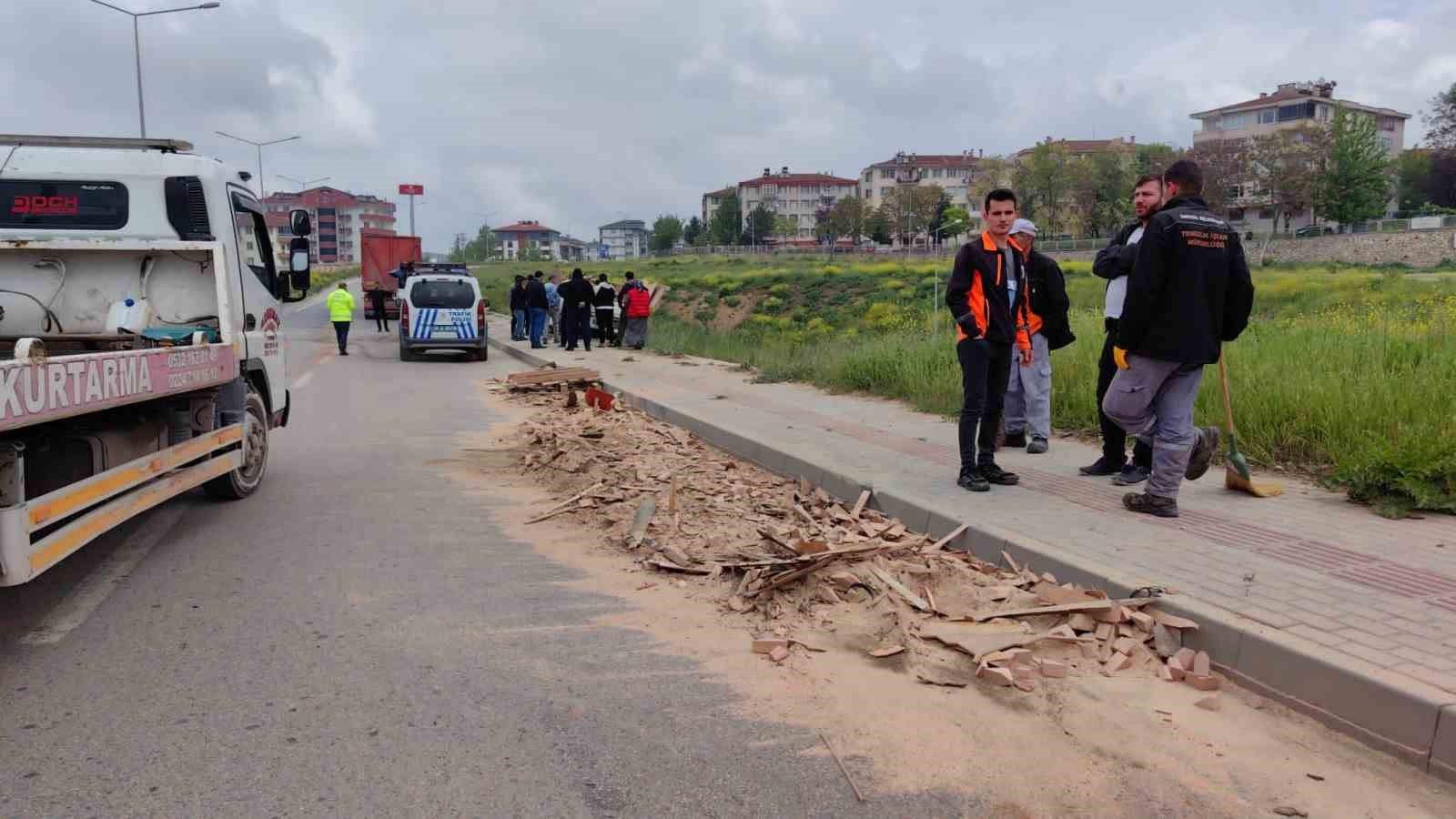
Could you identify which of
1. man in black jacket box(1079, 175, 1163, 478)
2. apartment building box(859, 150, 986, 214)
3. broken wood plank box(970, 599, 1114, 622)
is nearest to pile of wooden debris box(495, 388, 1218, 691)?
broken wood plank box(970, 599, 1114, 622)

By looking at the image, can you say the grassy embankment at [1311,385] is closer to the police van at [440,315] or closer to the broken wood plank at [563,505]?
the broken wood plank at [563,505]

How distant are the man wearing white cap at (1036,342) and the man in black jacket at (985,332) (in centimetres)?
98

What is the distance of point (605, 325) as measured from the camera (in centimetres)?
2367

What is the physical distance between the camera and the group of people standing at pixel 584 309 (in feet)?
71.6

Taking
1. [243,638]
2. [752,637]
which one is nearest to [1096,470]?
[752,637]

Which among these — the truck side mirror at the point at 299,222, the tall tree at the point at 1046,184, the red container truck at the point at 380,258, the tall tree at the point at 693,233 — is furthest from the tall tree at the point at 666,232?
the truck side mirror at the point at 299,222

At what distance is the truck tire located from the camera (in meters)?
7.16

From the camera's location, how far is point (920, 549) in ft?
18.2

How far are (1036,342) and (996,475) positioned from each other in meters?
1.94

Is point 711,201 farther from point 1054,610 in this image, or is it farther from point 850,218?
point 1054,610

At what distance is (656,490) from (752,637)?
280 cm

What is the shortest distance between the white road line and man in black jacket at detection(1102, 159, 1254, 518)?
225 inches

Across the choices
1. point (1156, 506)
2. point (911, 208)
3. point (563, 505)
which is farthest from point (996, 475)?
point (911, 208)

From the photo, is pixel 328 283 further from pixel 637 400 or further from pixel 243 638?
pixel 243 638
